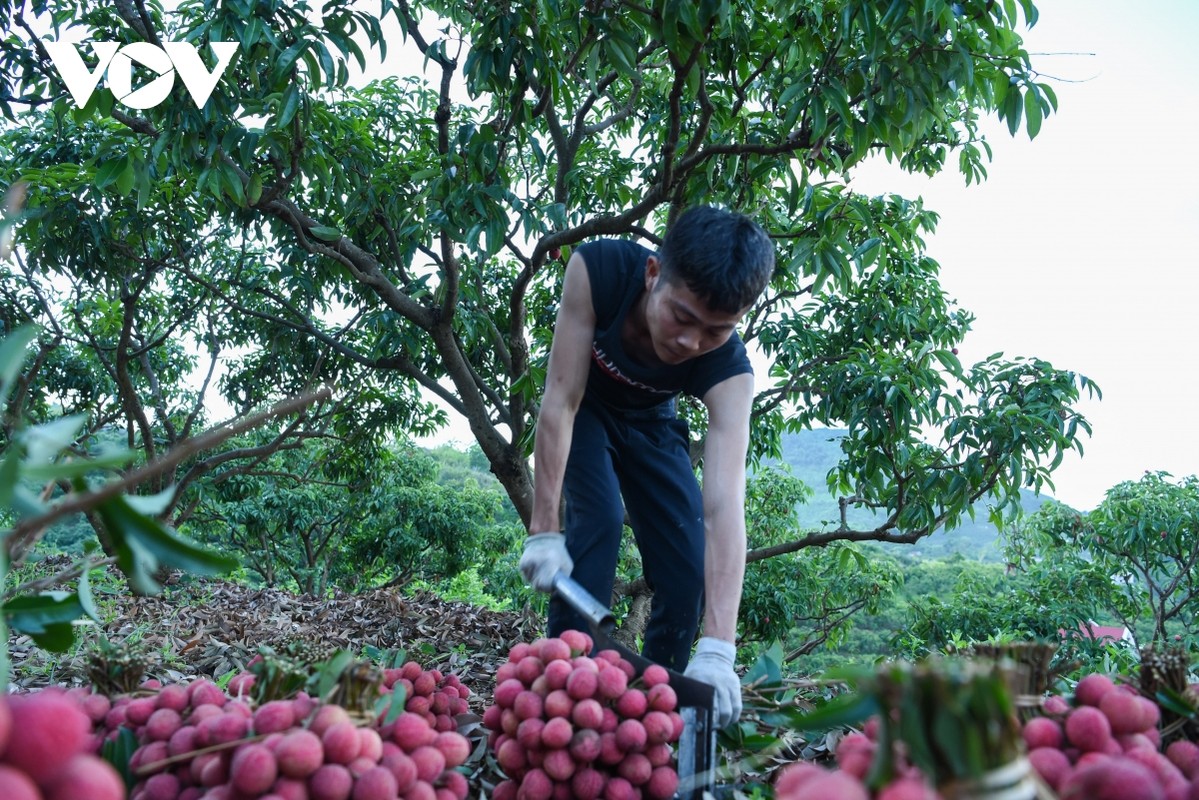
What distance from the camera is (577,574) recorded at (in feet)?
6.91

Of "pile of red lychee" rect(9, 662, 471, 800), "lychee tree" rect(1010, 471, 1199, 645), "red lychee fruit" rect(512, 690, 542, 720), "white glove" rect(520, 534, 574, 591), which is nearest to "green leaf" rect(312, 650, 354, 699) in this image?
"pile of red lychee" rect(9, 662, 471, 800)

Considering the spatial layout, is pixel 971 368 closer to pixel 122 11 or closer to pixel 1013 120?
pixel 1013 120

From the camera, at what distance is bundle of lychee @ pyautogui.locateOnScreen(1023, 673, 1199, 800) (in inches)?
25.5

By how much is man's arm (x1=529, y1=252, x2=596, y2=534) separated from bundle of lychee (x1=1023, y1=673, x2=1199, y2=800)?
1390 millimetres

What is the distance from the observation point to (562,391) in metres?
2.17

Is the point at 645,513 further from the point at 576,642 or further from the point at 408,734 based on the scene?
the point at 408,734

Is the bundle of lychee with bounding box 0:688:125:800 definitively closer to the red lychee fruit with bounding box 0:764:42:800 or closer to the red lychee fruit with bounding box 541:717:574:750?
the red lychee fruit with bounding box 0:764:42:800

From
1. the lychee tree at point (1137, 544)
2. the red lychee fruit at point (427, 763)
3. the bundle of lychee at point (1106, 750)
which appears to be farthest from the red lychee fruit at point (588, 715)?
the lychee tree at point (1137, 544)

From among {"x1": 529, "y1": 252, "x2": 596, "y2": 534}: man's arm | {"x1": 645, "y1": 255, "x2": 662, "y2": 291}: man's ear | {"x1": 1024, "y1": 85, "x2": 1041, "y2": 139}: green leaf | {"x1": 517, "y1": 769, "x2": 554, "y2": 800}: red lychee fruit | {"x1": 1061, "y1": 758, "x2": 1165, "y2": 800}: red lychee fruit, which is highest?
{"x1": 1024, "y1": 85, "x2": 1041, "y2": 139}: green leaf

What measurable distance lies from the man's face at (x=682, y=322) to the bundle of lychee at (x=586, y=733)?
0.80 metres

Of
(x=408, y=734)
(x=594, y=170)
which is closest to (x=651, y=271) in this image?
(x=408, y=734)

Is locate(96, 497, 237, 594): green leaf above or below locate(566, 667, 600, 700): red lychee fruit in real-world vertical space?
above

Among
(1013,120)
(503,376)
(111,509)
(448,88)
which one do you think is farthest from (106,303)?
(111,509)

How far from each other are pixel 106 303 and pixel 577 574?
295 inches
